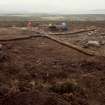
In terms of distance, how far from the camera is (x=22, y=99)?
4.76 m

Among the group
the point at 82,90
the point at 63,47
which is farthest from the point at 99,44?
the point at 82,90

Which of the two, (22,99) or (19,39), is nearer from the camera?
(22,99)

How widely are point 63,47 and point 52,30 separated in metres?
7.63

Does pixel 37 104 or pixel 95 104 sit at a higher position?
pixel 37 104

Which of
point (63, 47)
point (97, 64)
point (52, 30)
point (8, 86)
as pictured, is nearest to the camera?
point (8, 86)

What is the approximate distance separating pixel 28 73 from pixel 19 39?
6.82 m

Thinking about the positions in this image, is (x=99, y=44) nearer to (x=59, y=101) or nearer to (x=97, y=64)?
(x=97, y=64)

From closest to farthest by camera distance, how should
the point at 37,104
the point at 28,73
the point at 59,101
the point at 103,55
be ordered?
the point at 37,104
the point at 59,101
the point at 28,73
the point at 103,55

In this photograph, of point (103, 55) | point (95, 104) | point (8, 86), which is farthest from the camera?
point (103, 55)

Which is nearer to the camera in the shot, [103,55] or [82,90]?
[82,90]

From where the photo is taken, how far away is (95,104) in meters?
5.57

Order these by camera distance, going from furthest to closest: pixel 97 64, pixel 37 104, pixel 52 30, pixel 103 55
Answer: pixel 52 30, pixel 103 55, pixel 97 64, pixel 37 104

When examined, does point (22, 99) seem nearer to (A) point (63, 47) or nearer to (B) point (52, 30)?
(A) point (63, 47)

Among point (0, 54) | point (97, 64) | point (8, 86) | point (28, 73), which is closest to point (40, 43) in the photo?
point (0, 54)
